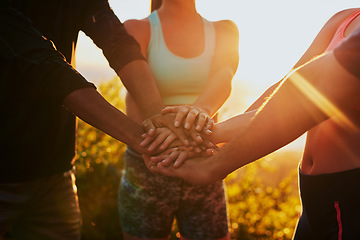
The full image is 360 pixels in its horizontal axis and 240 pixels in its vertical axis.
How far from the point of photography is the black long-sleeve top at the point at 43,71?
5.42 feet

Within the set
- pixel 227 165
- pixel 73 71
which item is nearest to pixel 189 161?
pixel 227 165

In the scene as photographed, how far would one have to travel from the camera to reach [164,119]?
84.8 inches

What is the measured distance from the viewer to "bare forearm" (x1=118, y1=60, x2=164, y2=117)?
7.10 ft

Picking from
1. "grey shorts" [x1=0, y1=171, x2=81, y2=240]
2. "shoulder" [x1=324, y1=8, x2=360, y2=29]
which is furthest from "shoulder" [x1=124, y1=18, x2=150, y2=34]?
"shoulder" [x1=324, y1=8, x2=360, y2=29]

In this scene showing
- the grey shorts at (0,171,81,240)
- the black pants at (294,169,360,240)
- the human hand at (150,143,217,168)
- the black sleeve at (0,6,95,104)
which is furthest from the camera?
the human hand at (150,143,217,168)

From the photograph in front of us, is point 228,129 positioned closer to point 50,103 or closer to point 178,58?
point 178,58

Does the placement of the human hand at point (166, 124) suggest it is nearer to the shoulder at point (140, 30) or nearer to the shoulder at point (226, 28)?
the shoulder at point (140, 30)

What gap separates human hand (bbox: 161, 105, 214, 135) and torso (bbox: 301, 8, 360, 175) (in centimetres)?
67

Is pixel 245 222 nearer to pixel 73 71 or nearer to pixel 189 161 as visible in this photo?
pixel 189 161

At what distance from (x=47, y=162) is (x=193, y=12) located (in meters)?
1.41

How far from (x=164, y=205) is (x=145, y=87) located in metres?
0.76

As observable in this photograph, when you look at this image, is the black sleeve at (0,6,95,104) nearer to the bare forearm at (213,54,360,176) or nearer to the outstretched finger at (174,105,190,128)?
the outstretched finger at (174,105,190,128)

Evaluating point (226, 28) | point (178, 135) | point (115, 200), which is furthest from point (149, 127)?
point (115, 200)

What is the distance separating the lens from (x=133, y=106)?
7.54 ft
